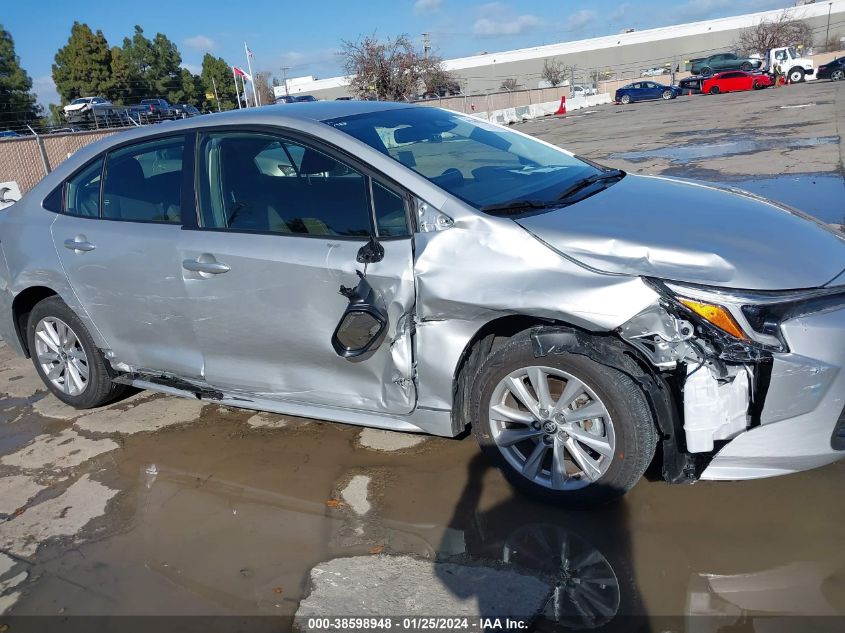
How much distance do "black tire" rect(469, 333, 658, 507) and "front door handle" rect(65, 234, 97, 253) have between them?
8.32ft

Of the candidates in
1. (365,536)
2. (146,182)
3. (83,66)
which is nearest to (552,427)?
(365,536)

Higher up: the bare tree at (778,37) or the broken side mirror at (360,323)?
the bare tree at (778,37)

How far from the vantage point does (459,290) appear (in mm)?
3008

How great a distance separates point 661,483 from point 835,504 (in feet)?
2.29

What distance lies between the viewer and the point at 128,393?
16.6 ft

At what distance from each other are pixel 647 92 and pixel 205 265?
46318mm

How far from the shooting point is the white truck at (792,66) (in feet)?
135

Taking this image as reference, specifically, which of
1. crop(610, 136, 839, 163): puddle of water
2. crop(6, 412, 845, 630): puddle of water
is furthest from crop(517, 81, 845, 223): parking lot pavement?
crop(6, 412, 845, 630): puddle of water

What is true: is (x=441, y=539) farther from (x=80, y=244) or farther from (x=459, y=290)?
(x=80, y=244)

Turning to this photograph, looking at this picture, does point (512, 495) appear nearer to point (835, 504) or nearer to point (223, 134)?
point (835, 504)

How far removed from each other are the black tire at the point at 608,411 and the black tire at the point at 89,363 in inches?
106

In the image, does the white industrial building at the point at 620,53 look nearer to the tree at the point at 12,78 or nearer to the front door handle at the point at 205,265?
the tree at the point at 12,78

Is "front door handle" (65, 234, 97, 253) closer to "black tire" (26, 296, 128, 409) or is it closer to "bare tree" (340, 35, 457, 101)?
"black tire" (26, 296, 128, 409)

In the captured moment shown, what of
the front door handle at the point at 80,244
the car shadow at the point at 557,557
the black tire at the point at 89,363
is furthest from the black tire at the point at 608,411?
the black tire at the point at 89,363
